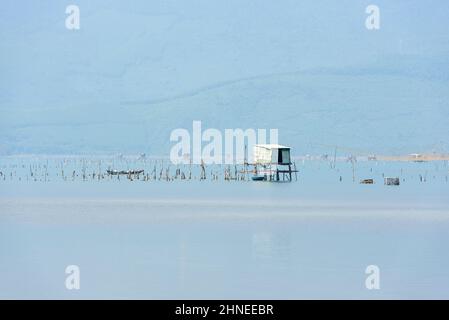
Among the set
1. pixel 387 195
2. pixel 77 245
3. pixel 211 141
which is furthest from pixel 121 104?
pixel 77 245

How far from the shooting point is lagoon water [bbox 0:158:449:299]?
16906 mm

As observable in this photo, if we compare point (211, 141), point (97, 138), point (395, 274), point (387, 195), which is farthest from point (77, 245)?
point (97, 138)

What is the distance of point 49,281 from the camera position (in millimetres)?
17734

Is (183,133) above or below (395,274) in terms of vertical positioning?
above

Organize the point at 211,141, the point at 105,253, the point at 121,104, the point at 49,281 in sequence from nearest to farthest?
1. the point at 49,281
2. the point at 105,253
3. the point at 211,141
4. the point at 121,104

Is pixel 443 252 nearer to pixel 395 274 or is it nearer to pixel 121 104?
pixel 395 274

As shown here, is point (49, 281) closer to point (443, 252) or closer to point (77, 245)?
point (77, 245)

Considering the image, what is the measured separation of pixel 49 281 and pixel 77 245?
531 centimetres

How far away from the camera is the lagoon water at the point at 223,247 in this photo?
16906 millimetres

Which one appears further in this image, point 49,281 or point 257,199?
point 257,199

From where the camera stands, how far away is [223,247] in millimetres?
22797

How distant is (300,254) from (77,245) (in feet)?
17.8
